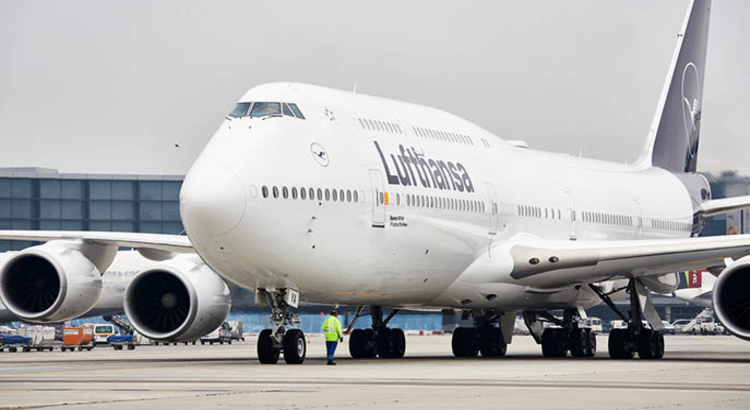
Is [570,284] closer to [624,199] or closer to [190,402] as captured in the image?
[624,199]

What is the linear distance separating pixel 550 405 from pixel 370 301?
11.5 m

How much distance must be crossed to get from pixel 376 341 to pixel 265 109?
6890mm

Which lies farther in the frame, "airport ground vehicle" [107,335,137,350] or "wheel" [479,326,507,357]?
"airport ground vehicle" [107,335,137,350]

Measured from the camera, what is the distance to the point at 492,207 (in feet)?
84.3

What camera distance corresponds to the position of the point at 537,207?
27547 mm

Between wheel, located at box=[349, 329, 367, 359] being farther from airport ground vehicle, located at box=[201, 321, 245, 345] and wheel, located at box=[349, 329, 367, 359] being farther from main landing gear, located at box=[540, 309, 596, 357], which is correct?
airport ground vehicle, located at box=[201, 321, 245, 345]

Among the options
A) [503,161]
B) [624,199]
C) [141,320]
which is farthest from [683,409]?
[624,199]

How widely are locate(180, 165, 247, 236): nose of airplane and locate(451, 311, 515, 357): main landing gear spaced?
10127 mm

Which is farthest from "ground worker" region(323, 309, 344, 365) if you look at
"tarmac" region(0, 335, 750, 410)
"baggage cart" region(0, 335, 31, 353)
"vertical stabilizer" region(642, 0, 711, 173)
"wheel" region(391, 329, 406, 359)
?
"baggage cart" region(0, 335, 31, 353)

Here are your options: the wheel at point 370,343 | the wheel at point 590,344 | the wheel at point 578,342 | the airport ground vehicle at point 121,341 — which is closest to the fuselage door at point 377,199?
the wheel at point 370,343

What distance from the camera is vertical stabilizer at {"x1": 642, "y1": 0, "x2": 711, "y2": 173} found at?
35812mm

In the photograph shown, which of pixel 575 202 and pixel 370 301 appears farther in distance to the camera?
pixel 575 202

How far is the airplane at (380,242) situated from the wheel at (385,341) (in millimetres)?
35

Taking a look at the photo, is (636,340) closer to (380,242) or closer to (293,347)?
(380,242)
